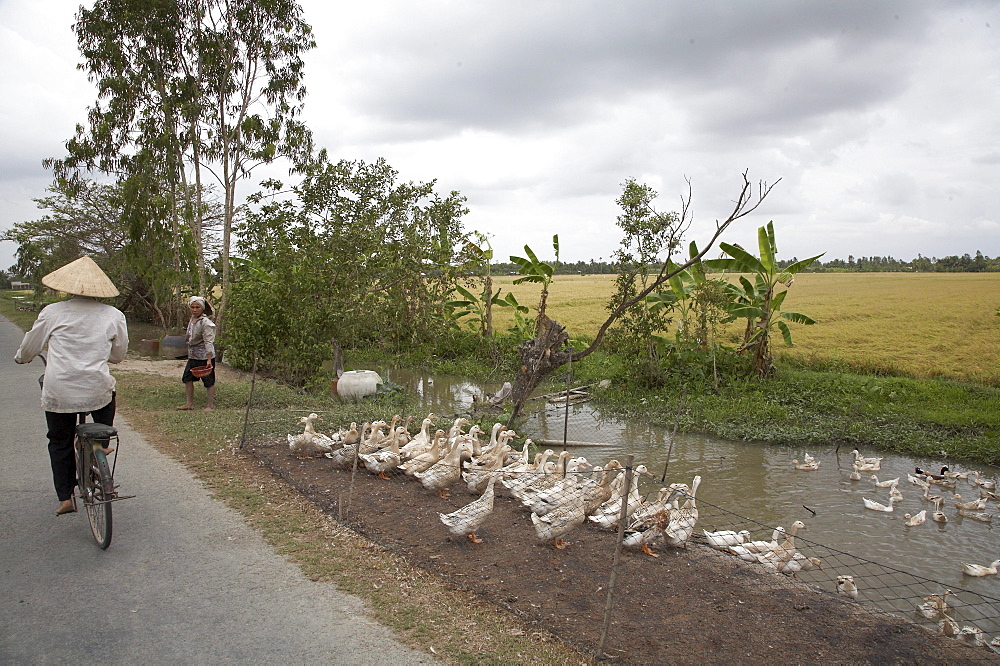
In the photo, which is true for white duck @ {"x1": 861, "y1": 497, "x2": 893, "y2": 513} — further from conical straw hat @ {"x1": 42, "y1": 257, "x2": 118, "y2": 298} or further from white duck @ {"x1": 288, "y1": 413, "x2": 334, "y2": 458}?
conical straw hat @ {"x1": 42, "y1": 257, "x2": 118, "y2": 298}

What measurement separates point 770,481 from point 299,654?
734cm

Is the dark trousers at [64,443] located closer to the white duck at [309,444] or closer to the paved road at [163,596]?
the paved road at [163,596]

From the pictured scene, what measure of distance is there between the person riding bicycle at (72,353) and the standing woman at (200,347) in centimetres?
436

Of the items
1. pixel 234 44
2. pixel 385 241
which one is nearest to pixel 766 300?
pixel 385 241

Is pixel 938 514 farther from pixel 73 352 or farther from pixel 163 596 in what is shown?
pixel 73 352

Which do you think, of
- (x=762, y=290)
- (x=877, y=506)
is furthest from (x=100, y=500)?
(x=762, y=290)

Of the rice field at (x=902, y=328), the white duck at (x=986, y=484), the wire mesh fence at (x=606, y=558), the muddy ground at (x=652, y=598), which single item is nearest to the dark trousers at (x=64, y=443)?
the wire mesh fence at (x=606, y=558)

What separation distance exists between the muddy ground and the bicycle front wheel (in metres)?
1.68

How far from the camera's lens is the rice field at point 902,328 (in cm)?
1561

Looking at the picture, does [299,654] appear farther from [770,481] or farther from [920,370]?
[920,370]

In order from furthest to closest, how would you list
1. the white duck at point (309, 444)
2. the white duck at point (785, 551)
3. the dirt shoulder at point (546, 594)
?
1. the white duck at point (309, 444)
2. the white duck at point (785, 551)
3. the dirt shoulder at point (546, 594)

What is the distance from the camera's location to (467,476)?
6.51 m

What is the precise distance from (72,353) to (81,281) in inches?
22.1

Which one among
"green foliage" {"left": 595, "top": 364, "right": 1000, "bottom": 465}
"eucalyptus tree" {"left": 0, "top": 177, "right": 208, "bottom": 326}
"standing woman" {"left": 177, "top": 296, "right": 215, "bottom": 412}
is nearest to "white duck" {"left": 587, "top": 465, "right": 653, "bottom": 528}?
"green foliage" {"left": 595, "top": 364, "right": 1000, "bottom": 465}
